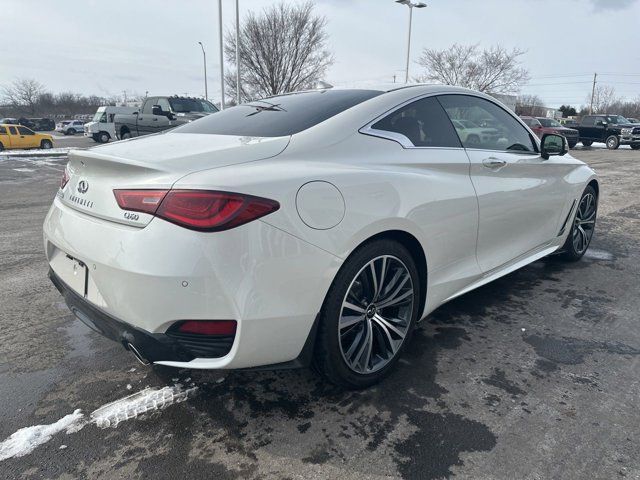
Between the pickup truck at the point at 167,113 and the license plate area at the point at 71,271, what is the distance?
12.6m

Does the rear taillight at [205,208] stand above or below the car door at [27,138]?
below

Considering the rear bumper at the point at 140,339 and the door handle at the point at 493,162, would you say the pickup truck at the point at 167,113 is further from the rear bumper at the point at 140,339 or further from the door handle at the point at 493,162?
the rear bumper at the point at 140,339

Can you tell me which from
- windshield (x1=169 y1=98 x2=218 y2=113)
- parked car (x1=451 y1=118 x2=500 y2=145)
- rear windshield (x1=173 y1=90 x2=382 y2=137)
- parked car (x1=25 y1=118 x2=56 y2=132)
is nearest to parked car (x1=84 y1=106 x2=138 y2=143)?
windshield (x1=169 y1=98 x2=218 y2=113)

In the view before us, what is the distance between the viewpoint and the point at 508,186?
329cm

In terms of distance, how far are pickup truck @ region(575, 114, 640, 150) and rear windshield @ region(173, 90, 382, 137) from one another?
26149mm

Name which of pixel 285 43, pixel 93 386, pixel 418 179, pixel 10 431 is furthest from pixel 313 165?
pixel 285 43

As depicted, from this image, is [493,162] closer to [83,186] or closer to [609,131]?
[83,186]

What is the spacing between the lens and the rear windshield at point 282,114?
2529 mm

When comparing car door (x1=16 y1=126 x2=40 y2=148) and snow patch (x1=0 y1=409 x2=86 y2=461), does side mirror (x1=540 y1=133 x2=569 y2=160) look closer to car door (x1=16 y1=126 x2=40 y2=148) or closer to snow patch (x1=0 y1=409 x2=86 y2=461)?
snow patch (x1=0 y1=409 x2=86 y2=461)

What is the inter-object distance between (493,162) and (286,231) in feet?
6.12

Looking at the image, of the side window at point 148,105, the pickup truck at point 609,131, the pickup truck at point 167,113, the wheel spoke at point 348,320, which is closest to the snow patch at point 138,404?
the wheel spoke at point 348,320

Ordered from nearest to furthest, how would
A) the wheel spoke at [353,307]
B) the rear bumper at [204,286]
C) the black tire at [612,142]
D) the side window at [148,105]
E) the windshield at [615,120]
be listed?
the rear bumper at [204,286] → the wheel spoke at [353,307] → the side window at [148,105] → the black tire at [612,142] → the windshield at [615,120]

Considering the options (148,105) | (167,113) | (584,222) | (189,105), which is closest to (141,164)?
(584,222)

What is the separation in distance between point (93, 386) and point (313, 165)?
1.68m
